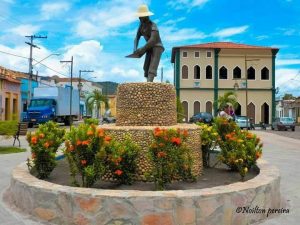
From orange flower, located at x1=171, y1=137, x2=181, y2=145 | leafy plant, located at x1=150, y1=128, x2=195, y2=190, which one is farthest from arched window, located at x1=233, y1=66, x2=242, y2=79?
orange flower, located at x1=171, y1=137, x2=181, y2=145

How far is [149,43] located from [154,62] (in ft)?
1.32

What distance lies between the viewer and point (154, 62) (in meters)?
8.61

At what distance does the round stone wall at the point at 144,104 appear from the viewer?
773cm

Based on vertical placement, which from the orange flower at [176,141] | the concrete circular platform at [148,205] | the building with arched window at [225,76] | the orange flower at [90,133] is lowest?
the concrete circular platform at [148,205]

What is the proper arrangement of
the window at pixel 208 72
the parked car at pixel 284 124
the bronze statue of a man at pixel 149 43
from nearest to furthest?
the bronze statue of a man at pixel 149 43, the parked car at pixel 284 124, the window at pixel 208 72

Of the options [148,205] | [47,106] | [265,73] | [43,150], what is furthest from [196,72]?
[148,205]

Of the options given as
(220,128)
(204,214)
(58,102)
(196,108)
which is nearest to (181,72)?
(196,108)

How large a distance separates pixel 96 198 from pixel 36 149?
2345 millimetres

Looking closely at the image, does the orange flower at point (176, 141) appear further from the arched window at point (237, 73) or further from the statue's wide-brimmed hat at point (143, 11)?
the arched window at point (237, 73)

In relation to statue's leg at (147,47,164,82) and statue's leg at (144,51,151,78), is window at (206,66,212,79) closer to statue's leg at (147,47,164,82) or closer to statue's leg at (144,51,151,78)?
statue's leg at (144,51,151,78)

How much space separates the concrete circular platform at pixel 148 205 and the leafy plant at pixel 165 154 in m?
0.69

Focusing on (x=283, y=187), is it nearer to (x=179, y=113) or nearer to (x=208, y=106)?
(x=179, y=113)

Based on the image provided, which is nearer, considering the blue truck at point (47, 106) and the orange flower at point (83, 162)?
the orange flower at point (83, 162)

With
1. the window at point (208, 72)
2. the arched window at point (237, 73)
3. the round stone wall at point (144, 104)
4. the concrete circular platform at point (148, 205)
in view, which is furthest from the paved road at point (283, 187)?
the arched window at point (237, 73)
